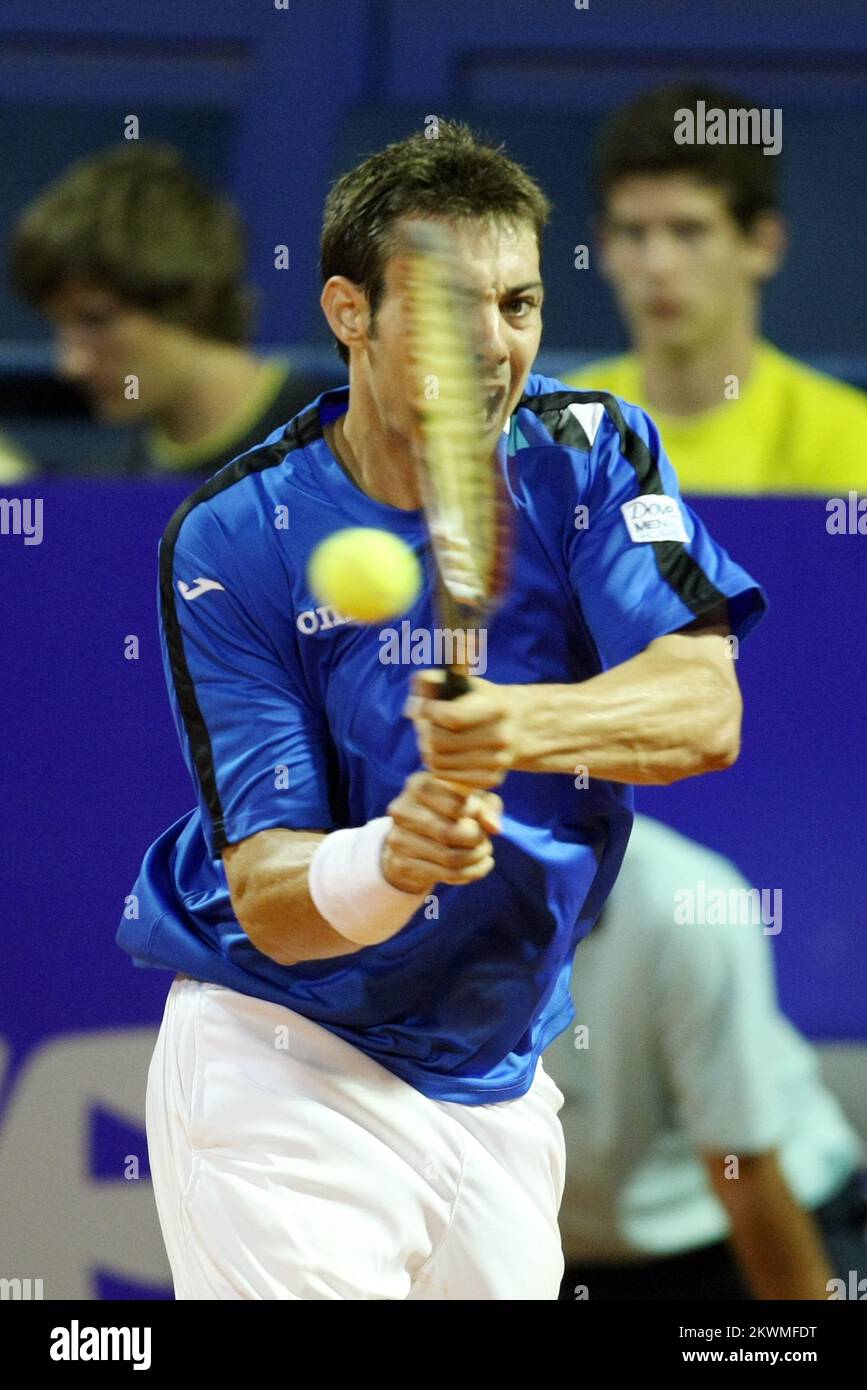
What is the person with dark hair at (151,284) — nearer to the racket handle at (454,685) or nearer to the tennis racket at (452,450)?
the tennis racket at (452,450)

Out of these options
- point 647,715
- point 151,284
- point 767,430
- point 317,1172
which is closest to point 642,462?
point 647,715

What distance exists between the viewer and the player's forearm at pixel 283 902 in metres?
2.66

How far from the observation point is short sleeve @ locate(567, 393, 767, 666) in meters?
2.74

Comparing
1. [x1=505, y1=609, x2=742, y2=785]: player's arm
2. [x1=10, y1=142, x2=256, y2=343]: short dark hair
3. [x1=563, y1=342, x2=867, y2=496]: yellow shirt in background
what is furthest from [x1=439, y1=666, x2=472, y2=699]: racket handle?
[x1=10, y1=142, x2=256, y2=343]: short dark hair

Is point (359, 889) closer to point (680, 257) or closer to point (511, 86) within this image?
point (680, 257)

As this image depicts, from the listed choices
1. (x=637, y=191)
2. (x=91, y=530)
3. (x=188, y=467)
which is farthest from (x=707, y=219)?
(x=91, y=530)

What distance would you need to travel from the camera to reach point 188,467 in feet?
14.2

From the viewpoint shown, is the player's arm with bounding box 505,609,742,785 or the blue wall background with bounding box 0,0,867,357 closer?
the player's arm with bounding box 505,609,742,785

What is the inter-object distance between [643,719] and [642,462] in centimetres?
45

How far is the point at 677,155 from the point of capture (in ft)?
14.4

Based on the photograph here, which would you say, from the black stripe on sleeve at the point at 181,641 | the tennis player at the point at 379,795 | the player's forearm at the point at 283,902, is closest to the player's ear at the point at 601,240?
the tennis player at the point at 379,795

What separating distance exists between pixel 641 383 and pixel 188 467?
101 cm

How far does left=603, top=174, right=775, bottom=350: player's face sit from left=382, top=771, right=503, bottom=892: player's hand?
2.27 metres

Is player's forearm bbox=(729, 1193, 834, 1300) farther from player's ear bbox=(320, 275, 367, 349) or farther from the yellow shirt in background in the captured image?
player's ear bbox=(320, 275, 367, 349)
